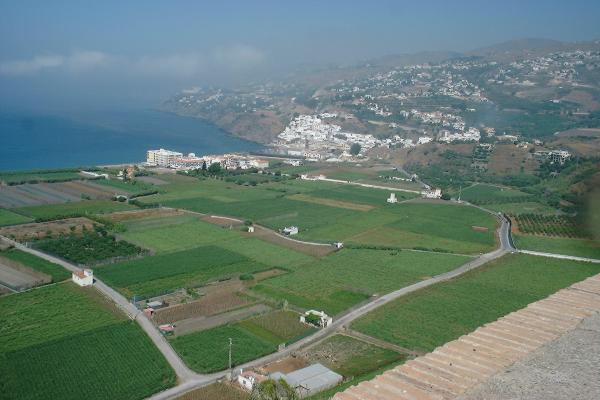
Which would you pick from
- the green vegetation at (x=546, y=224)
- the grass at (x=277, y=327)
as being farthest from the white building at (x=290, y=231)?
the green vegetation at (x=546, y=224)

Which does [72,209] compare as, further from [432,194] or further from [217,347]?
[432,194]

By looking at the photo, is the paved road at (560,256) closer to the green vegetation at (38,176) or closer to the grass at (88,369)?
the grass at (88,369)

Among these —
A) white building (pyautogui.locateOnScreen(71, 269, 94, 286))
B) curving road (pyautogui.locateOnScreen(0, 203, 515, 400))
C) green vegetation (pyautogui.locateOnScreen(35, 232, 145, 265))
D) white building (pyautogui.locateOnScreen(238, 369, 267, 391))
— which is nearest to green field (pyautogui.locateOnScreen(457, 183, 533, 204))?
curving road (pyautogui.locateOnScreen(0, 203, 515, 400))

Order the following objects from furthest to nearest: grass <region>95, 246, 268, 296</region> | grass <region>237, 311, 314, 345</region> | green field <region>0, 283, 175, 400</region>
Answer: grass <region>95, 246, 268, 296</region> → grass <region>237, 311, 314, 345</region> → green field <region>0, 283, 175, 400</region>

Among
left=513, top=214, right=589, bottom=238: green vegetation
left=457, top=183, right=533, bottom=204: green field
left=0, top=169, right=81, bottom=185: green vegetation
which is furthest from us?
left=0, top=169, right=81, bottom=185: green vegetation

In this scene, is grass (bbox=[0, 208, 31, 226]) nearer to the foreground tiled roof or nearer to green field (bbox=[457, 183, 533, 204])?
the foreground tiled roof

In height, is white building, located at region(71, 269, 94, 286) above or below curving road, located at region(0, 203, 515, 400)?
above

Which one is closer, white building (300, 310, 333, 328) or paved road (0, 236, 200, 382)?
paved road (0, 236, 200, 382)

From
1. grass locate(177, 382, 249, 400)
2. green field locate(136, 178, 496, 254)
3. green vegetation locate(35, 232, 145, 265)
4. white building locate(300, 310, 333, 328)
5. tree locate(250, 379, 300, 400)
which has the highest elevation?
tree locate(250, 379, 300, 400)
